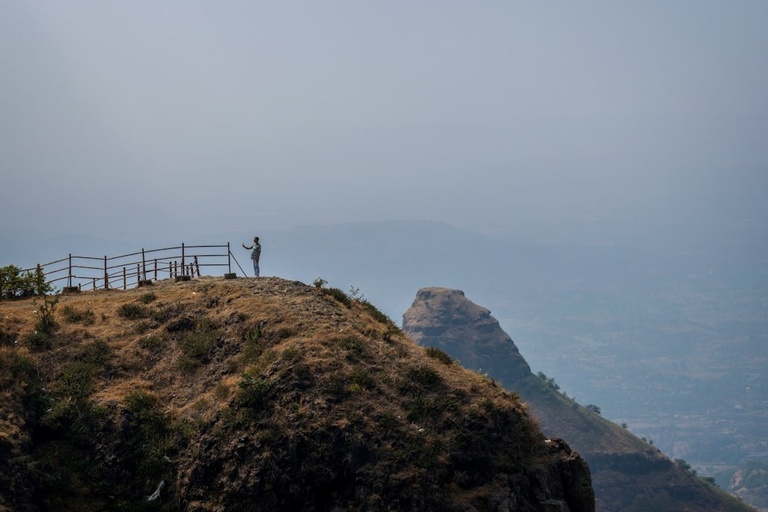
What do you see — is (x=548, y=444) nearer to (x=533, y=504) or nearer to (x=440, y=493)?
(x=533, y=504)

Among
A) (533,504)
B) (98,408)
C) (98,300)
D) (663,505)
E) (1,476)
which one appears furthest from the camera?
(663,505)

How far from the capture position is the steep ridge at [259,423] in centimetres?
3434

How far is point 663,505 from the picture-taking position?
191750mm

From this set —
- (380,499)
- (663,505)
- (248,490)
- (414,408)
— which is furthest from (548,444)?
(663,505)

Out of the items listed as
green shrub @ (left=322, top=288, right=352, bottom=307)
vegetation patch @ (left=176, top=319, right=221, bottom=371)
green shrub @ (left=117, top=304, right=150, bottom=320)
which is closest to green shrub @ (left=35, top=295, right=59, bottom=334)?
green shrub @ (left=117, top=304, right=150, bottom=320)

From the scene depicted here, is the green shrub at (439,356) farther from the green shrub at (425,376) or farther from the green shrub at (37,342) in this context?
the green shrub at (37,342)

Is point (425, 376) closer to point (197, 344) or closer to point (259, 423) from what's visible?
point (259, 423)

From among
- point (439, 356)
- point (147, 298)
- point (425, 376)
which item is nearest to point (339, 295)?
point (439, 356)

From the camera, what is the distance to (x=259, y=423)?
36219 mm

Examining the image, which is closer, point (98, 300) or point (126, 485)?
→ point (126, 485)

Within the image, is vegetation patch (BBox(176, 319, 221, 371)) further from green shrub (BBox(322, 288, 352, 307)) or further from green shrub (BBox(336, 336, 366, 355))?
green shrub (BBox(322, 288, 352, 307))

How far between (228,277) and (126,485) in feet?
62.7

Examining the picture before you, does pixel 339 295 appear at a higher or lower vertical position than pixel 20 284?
lower

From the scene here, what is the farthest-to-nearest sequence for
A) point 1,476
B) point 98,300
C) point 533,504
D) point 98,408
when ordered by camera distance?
point 98,300, point 98,408, point 533,504, point 1,476
